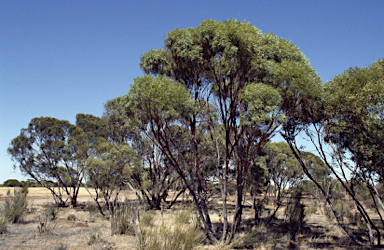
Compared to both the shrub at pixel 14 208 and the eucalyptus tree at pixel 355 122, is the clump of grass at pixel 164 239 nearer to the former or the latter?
the eucalyptus tree at pixel 355 122

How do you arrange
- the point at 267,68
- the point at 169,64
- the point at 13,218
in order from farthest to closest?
the point at 13,218 < the point at 169,64 < the point at 267,68

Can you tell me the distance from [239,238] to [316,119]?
6.03 m

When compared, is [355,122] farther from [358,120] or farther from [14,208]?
[14,208]

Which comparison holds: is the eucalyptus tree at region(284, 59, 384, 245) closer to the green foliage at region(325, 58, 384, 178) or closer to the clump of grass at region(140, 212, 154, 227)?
the green foliage at region(325, 58, 384, 178)

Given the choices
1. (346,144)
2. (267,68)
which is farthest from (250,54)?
(346,144)

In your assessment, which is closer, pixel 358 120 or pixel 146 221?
pixel 358 120

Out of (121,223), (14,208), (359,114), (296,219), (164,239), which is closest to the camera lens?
(164,239)

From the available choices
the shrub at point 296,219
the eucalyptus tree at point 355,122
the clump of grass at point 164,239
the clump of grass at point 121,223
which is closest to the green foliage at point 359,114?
the eucalyptus tree at point 355,122

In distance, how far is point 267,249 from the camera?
9016 mm

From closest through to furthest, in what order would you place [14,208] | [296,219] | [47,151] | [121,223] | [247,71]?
1. [247,71]
2. [121,223]
3. [296,219]
4. [14,208]
5. [47,151]

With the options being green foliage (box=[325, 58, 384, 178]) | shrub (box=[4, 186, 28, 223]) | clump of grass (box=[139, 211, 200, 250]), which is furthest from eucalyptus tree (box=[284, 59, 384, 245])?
shrub (box=[4, 186, 28, 223])

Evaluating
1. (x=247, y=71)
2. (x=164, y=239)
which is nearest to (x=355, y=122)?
(x=247, y=71)

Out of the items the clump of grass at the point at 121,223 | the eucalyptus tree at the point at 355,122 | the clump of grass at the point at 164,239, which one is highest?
the eucalyptus tree at the point at 355,122

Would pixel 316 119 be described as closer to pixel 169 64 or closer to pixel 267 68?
pixel 267 68
